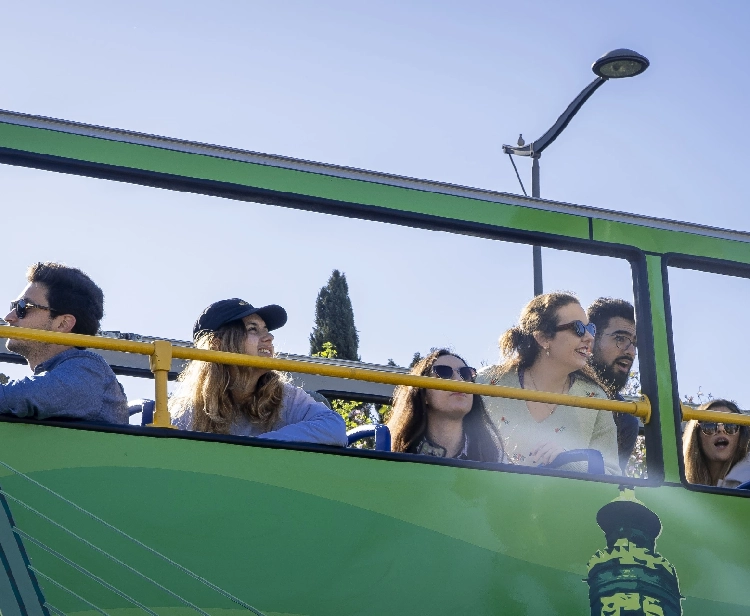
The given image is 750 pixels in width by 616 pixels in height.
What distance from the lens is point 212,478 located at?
322cm

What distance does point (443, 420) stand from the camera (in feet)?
15.1

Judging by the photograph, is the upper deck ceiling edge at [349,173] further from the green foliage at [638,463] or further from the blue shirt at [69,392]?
the green foliage at [638,463]

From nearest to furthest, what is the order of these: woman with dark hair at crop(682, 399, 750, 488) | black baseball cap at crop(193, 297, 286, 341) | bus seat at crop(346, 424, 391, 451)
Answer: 1. black baseball cap at crop(193, 297, 286, 341)
2. bus seat at crop(346, 424, 391, 451)
3. woman with dark hair at crop(682, 399, 750, 488)

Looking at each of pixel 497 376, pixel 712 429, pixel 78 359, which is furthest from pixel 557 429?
pixel 78 359

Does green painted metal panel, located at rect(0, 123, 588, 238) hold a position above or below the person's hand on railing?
above

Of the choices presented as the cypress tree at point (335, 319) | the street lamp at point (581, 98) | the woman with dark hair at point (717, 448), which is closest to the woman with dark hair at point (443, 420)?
the woman with dark hair at point (717, 448)

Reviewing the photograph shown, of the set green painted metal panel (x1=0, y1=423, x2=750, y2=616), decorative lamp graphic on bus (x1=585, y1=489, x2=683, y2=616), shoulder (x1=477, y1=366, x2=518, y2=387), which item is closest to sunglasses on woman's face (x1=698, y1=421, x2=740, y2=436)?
shoulder (x1=477, y1=366, x2=518, y2=387)

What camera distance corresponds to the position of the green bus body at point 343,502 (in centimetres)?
311

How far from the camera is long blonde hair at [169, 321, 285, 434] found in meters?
3.86

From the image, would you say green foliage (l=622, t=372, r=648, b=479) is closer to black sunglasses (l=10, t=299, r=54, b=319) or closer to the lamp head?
black sunglasses (l=10, t=299, r=54, b=319)

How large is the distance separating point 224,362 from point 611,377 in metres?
2.26

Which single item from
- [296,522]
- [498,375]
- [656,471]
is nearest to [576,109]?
[498,375]

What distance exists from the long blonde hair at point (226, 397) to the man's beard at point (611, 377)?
5.36 ft

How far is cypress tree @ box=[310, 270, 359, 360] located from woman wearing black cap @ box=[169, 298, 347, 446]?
93.2 feet
